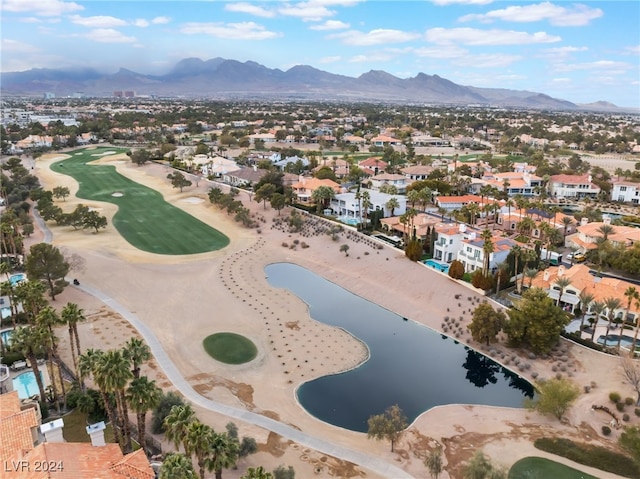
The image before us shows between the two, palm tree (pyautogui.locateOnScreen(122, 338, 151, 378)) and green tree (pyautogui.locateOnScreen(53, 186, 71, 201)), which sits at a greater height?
palm tree (pyautogui.locateOnScreen(122, 338, 151, 378))

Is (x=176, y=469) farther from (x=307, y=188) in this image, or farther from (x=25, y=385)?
(x=307, y=188)

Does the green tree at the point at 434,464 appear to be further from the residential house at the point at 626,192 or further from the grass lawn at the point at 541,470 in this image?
the residential house at the point at 626,192

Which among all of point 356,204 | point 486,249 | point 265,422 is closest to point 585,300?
point 486,249

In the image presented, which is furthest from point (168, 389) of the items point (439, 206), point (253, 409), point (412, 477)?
point (439, 206)

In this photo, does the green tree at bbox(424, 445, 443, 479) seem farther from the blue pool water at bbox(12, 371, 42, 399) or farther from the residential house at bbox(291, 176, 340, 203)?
the residential house at bbox(291, 176, 340, 203)

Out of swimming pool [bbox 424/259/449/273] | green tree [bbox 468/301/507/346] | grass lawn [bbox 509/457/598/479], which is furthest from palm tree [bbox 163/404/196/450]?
swimming pool [bbox 424/259/449/273]
